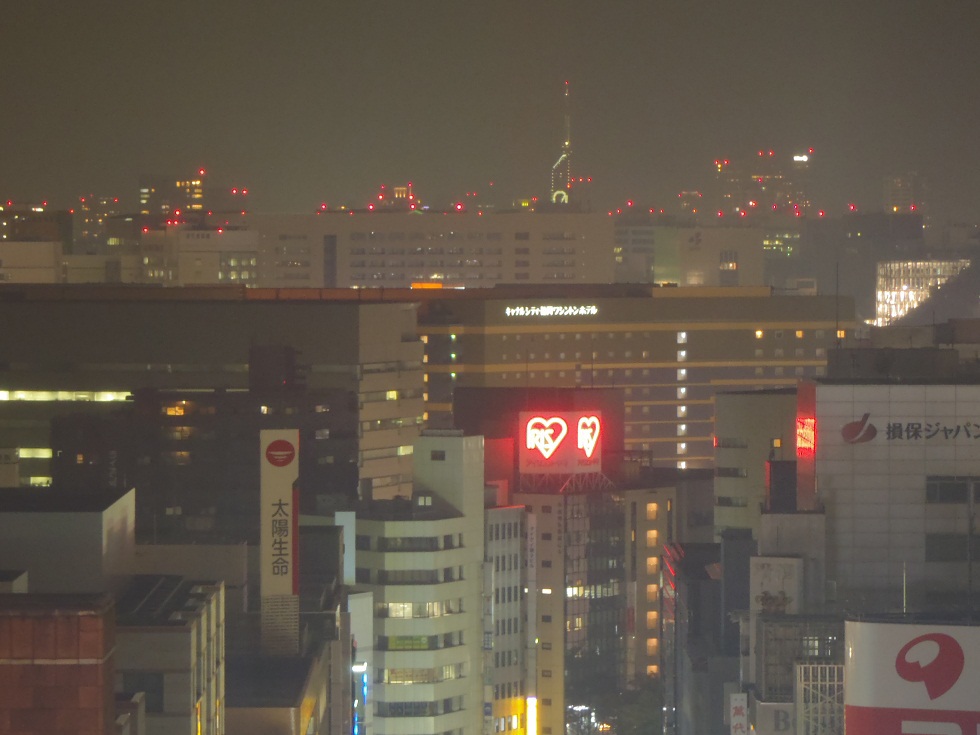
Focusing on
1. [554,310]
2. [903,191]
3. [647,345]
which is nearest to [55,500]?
[554,310]

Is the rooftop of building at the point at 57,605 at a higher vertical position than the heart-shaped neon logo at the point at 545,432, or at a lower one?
lower

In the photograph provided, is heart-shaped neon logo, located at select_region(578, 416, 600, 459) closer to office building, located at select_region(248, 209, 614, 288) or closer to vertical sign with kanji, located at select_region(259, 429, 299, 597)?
vertical sign with kanji, located at select_region(259, 429, 299, 597)

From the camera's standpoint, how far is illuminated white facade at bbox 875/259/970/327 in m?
105

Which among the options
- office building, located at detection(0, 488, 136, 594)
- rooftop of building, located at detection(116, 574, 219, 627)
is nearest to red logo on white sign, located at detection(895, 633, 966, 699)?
rooftop of building, located at detection(116, 574, 219, 627)

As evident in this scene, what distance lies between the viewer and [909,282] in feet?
350

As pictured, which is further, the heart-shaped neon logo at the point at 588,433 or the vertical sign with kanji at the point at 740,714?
Result: the heart-shaped neon logo at the point at 588,433

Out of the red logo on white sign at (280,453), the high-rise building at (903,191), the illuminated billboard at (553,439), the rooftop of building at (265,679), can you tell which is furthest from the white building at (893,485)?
the high-rise building at (903,191)

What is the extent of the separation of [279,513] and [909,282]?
8417cm

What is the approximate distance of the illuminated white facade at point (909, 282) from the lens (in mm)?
105375

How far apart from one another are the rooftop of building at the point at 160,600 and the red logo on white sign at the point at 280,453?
237 cm

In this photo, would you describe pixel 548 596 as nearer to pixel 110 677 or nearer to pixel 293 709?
pixel 293 709

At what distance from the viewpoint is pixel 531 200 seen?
13150 centimetres

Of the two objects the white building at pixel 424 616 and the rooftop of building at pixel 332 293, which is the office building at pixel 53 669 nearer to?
the white building at pixel 424 616

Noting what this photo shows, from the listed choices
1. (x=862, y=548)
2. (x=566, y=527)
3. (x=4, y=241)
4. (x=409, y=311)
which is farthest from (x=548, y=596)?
(x=4, y=241)
